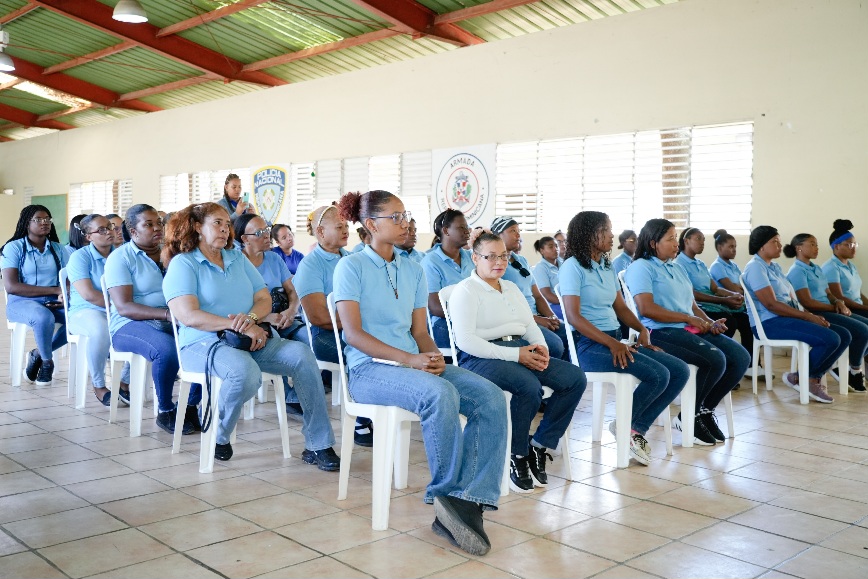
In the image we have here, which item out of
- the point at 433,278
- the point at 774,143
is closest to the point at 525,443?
the point at 433,278

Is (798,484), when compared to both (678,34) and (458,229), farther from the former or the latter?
(678,34)

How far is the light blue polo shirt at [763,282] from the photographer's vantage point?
5312 millimetres

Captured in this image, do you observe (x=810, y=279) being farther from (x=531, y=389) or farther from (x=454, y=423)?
(x=454, y=423)

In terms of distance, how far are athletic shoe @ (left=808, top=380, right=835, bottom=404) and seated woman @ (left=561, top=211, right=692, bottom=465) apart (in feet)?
6.50

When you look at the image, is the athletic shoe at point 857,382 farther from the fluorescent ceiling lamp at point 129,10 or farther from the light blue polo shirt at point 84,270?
the fluorescent ceiling lamp at point 129,10

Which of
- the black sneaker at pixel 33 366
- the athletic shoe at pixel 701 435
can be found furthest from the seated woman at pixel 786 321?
the black sneaker at pixel 33 366

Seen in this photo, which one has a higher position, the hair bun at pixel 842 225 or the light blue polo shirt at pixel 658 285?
the hair bun at pixel 842 225

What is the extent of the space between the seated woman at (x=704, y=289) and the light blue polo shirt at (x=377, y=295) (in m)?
3.31

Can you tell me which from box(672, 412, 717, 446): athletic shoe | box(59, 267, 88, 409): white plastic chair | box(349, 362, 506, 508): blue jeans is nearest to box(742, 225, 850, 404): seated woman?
box(672, 412, 717, 446): athletic shoe

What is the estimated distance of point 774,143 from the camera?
7.12m

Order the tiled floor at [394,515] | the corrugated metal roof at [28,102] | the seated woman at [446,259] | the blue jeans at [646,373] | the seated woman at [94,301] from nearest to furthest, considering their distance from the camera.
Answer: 1. the tiled floor at [394,515]
2. the blue jeans at [646,373]
3. the seated woman at [446,259]
4. the seated woman at [94,301]
5. the corrugated metal roof at [28,102]

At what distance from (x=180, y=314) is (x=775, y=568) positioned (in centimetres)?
246

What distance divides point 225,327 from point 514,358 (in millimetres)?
1223

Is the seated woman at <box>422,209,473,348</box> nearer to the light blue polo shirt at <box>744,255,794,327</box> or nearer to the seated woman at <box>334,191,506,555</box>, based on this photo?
the seated woman at <box>334,191,506,555</box>
